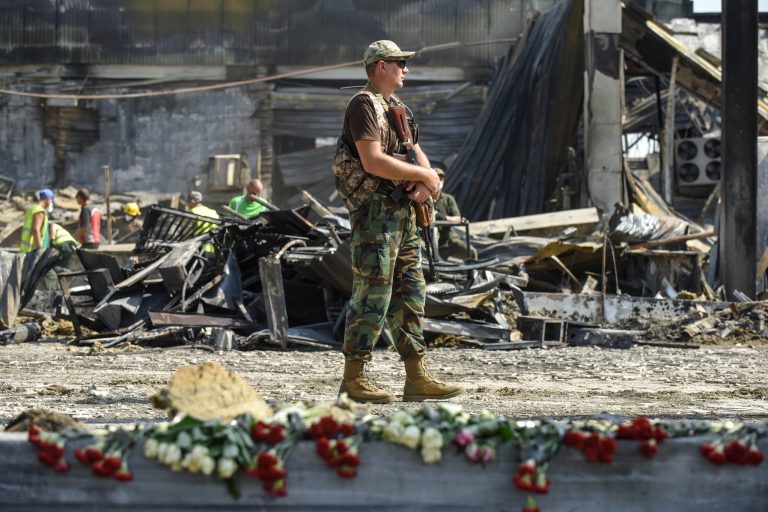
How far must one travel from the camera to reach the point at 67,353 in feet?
33.4

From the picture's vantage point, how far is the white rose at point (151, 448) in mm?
3480

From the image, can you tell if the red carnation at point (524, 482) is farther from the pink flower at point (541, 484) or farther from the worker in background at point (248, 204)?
the worker in background at point (248, 204)

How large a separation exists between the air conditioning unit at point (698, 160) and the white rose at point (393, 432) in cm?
1609

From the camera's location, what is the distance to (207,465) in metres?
3.42

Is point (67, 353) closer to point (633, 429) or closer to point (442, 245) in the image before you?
point (442, 245)

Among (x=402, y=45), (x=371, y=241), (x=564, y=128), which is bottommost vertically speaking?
(x=371, y=241)

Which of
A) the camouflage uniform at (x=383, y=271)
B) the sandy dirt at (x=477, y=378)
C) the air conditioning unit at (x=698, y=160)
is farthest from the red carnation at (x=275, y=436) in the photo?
the air conditioning unit at (x=698, y=160)

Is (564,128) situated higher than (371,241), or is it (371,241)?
(564,128)

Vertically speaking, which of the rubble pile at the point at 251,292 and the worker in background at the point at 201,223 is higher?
the worker in background at the point at 201,223

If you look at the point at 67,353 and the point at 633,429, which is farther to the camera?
the point at 67,353

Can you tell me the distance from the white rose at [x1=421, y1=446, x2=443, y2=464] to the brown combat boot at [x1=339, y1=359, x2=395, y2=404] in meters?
2.47

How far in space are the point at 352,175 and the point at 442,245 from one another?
8.18 meters

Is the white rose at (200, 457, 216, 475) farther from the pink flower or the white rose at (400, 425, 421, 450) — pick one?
the pink flower

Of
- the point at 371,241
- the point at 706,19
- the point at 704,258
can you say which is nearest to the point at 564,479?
the point at 371,241
